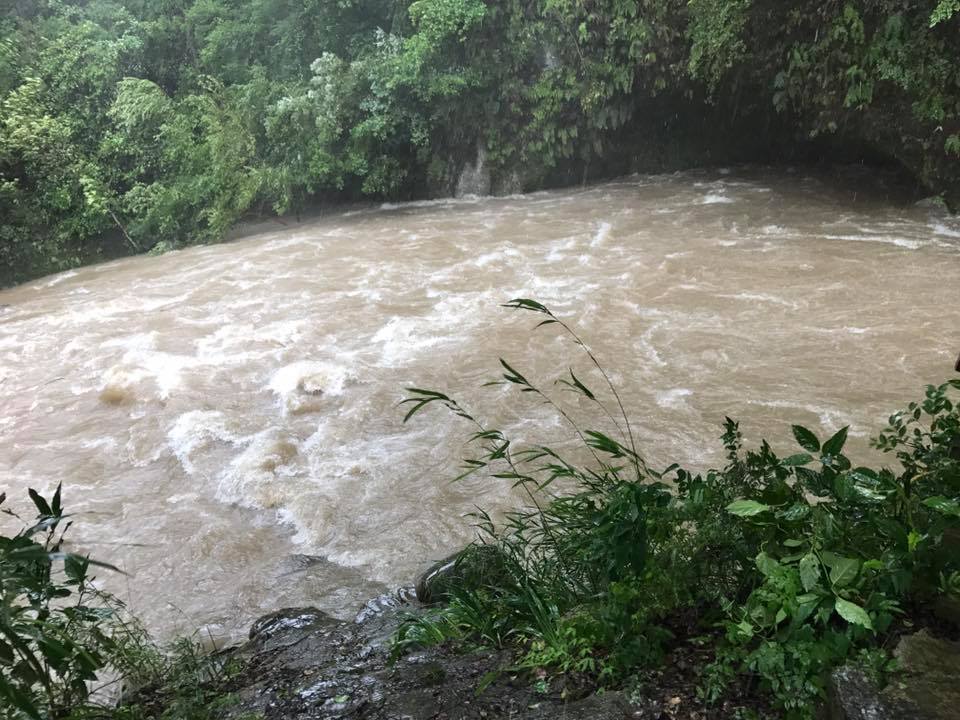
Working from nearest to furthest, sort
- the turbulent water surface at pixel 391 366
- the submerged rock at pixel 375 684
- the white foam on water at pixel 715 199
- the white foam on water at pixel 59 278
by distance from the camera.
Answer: the submerged rock at pixel 375 684
the turbulent water surface at pixel 391 366
the white foam on water at pixel 715 199
the white foam on water at pixel 59 278

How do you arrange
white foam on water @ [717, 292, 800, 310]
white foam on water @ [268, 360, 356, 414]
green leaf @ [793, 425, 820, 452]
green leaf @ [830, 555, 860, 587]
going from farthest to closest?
white foam on water @ [717, 292, 800, 310] < white foam on water @ [268, 360, 356, 414] < green leaf @ [793, 425, 820, 452] < green leaf @ [830, 555, 860, 587]

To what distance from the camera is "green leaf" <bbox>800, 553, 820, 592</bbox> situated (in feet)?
5.41

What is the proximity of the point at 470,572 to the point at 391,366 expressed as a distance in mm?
4182

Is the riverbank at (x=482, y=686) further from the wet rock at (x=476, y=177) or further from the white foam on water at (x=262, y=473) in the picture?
the wet rock at (x=476, y=177)

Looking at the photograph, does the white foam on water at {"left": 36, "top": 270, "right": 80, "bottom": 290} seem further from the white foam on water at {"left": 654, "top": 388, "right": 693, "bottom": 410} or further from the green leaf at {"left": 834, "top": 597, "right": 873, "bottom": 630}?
the green leaf at {"left": 834, "top": 597, "right": 873, "bottom": 630}

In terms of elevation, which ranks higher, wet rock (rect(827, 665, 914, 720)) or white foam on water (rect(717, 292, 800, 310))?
wet rock (rect(827, 665, 914, 720))

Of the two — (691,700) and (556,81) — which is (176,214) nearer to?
(556,81)

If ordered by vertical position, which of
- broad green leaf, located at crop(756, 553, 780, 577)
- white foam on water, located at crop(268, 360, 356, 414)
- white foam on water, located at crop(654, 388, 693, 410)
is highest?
broad green leaf, located at crop(756, 553, 780, 577)

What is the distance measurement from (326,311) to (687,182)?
839 centimetres

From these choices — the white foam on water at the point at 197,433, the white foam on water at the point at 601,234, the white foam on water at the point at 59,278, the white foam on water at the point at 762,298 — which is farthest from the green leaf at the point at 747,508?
the white foam on water at the point at 59,278

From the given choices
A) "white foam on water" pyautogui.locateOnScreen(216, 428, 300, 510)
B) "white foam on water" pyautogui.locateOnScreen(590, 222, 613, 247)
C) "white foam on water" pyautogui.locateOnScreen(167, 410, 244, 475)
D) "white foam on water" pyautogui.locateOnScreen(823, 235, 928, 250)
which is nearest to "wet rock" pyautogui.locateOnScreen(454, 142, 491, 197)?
"white foam on water" pyautogui.locateOnScreen(590, 222, 613, 247)

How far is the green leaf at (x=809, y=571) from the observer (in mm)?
1650

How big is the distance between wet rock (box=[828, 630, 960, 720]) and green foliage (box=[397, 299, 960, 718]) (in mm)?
41

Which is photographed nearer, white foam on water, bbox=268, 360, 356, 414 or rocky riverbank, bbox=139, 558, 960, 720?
rocky riverbank, bbox=139, 558, 960, 720
